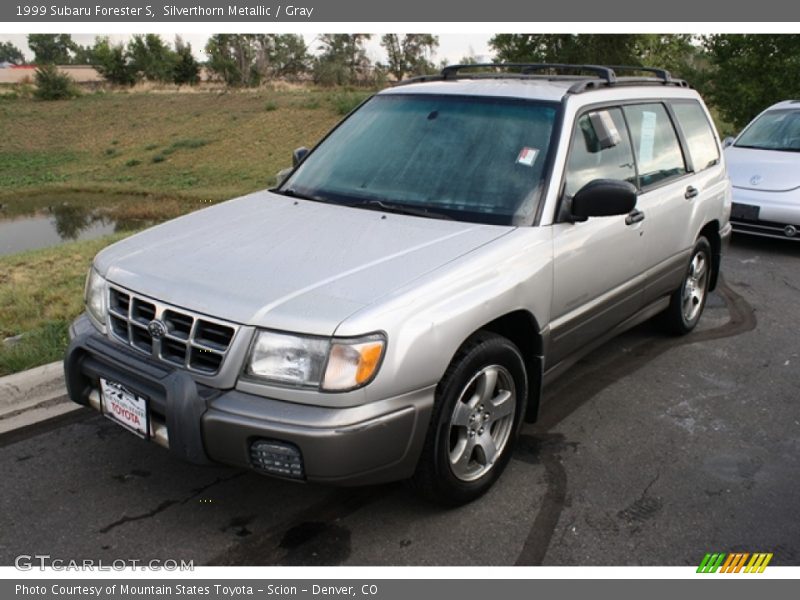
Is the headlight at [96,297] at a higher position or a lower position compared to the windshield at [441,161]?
lower

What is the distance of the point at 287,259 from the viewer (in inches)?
120

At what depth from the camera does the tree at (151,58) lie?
1871 inches

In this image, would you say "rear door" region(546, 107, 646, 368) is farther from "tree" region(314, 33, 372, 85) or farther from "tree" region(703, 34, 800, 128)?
"tree" region(314, 33, 372, 85)

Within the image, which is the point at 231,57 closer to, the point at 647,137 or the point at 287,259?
the point at 647,137

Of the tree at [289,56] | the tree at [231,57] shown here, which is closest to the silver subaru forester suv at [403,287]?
the tree at [231,57]

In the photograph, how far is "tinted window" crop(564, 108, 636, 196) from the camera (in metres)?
3.74

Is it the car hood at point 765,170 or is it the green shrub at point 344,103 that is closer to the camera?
the car hood at point 765,170

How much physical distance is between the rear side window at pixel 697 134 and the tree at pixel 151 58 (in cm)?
4613

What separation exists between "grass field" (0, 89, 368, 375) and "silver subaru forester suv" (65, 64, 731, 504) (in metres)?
1.83

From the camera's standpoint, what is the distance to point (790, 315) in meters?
5.97

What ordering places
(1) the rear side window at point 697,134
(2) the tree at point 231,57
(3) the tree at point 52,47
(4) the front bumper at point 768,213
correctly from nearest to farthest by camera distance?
(1) the rear side window at point 697,134, (4) the front bumper at point 768,213, (2) the tree at point 231,57, (3) the tree at point 52,47

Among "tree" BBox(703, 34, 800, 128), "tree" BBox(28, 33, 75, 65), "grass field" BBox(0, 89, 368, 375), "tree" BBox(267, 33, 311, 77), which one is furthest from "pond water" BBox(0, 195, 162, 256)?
"tree" BBox(28, 33, 75, 65)

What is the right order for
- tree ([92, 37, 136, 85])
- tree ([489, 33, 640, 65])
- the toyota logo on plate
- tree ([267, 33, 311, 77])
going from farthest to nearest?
tree ([267, 33, 311, 77]) < tree ([92, 37, 136, 85]) < tree ([489, 33, 640, 65]) < the toyota logo on plate

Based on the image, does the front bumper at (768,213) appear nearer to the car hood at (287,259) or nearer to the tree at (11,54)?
the car hood at (287,259)
